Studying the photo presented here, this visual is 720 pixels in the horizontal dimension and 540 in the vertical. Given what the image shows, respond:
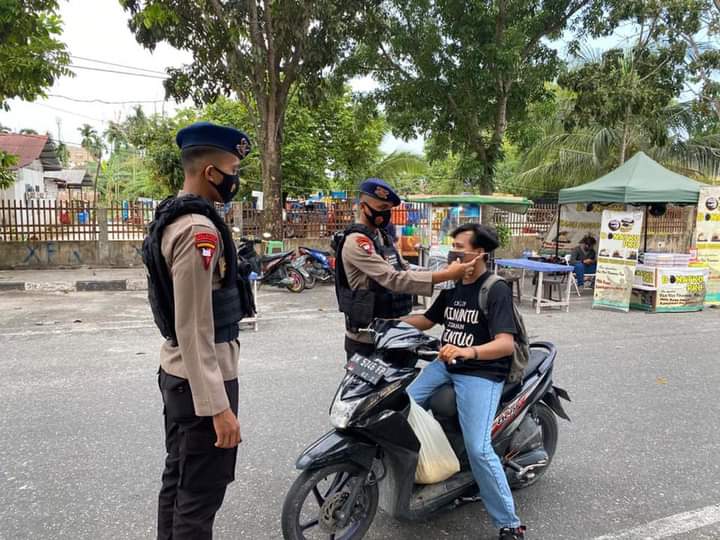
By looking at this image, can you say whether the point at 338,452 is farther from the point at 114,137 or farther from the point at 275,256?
the point at 114,137

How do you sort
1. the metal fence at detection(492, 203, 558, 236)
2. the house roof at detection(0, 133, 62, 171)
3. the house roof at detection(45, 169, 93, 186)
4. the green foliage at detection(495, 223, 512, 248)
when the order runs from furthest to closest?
the house roof at detection(45, 169, 93, 186), the house roof at detection(0, 133, 62, 171), the metal fence at detection(492, 203, 558, 236), the green foliage at detection(495, 223, 512, 248)

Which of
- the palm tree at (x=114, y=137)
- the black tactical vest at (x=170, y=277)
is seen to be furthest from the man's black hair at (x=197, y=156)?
the palm tree at (x=114, y=137)

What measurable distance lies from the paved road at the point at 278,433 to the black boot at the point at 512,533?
0.68 feet

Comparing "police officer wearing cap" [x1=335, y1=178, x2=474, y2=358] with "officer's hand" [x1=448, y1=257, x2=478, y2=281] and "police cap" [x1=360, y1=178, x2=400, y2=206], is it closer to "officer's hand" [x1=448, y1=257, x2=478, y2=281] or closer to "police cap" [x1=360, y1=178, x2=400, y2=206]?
"police cap" [x1=360, y1=178, x2=400, y2=206]

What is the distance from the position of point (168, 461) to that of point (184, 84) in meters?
11.3

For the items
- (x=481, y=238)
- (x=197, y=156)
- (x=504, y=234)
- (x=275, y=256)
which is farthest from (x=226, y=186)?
(x=504, y=234)

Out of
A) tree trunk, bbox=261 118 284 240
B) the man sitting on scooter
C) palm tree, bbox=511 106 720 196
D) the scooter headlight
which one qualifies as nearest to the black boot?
the man sitting on scooter

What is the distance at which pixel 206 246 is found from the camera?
178 cm

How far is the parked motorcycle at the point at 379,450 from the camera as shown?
2.34 m

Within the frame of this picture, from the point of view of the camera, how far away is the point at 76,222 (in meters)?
13.0

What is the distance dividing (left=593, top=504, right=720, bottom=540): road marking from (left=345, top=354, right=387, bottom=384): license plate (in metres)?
1.42

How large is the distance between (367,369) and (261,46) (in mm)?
9608

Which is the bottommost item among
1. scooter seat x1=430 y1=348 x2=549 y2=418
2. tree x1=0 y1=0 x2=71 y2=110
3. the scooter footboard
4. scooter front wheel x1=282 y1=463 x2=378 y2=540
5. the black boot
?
the black boot

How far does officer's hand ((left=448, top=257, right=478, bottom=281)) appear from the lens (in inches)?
107
